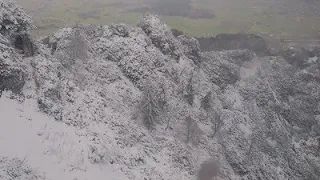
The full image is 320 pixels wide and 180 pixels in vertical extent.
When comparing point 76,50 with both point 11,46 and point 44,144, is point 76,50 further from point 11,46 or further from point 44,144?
point 44,144

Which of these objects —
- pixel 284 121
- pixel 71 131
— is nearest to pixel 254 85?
pixel 284 121

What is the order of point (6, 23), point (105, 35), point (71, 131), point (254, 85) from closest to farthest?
point (71, 131) < point (6, 23) < point (105, 35) < point (254, 85)

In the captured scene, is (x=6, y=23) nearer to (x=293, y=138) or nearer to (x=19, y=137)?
(x=19, y=137)

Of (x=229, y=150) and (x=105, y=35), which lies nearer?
(x=229, y=150)

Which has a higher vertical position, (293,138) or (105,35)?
(105,35)

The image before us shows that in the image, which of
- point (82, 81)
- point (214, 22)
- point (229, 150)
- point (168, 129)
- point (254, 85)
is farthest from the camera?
point (214, 22)

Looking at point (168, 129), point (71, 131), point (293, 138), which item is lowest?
point (293, 138)
